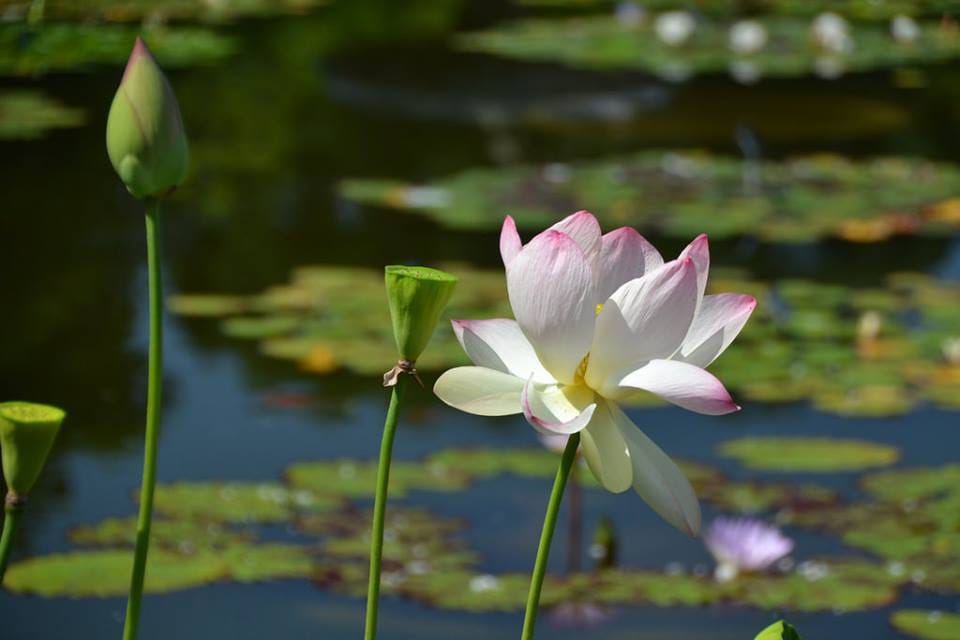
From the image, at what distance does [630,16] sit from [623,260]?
6.94 meters

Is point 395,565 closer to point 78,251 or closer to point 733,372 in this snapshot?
point 733,372

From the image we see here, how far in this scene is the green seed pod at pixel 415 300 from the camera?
65 centimetres

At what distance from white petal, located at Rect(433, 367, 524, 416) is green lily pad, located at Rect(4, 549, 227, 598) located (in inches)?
54.5

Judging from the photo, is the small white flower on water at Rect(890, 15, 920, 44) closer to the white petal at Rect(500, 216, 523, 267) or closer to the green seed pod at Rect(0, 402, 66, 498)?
the white petal at Rect(500, 216, 523, 267)

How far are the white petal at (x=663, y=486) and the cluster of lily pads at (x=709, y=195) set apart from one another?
3085 millimetres

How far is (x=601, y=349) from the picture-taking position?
27.5 inches

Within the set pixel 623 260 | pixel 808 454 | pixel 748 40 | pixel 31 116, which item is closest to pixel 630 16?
pixel 748 40

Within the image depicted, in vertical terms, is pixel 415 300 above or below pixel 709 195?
below

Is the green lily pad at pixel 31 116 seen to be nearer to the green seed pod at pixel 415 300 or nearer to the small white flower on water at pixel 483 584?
the small white flower on water at pixel 483 584

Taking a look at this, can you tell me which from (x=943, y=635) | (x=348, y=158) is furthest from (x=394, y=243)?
(x=943, y=635)

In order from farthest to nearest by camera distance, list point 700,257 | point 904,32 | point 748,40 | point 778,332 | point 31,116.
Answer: point 904,32, point 748,40, point 31,116, point 778,332, point 700,257

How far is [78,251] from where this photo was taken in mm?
3664

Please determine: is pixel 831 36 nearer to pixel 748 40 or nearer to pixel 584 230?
pixel 748 40

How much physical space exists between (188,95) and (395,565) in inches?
147
